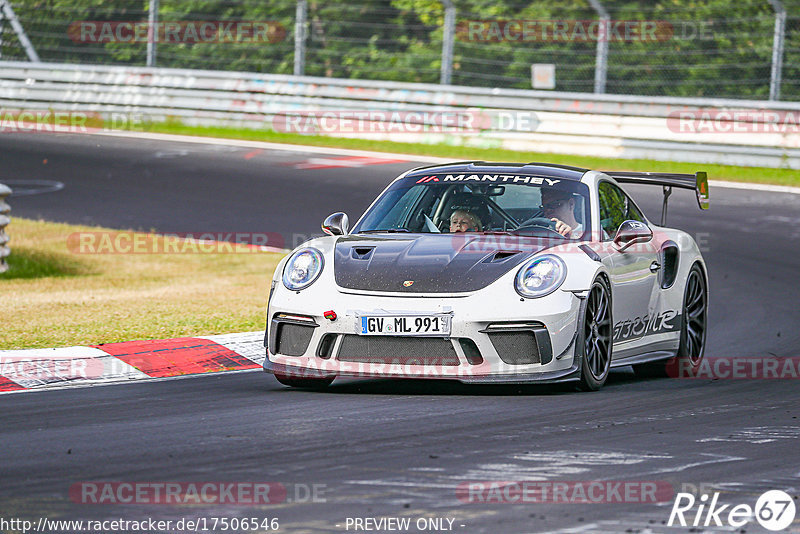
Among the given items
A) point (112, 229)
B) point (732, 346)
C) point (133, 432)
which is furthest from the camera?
point (112, 229)

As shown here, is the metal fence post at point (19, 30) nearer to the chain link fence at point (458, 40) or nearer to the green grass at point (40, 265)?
the chain link fence at point (458, 40)

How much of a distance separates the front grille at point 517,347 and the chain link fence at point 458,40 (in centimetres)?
1339

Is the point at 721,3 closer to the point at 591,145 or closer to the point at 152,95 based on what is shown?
the point at 591,145

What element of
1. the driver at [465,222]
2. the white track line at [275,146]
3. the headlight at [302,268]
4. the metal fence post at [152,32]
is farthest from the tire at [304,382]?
the metal fence post at [152,32]

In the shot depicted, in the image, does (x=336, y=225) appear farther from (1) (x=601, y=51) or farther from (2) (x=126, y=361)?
(1) (x=601, y=51)

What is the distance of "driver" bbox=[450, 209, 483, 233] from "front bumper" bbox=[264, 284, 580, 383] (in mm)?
1185

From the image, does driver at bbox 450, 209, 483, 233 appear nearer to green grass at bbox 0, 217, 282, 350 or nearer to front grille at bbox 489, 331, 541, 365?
front grille at bbox 489, 331, 541, 365

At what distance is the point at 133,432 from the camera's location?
6133mm

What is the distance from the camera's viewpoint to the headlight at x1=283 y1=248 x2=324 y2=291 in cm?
751

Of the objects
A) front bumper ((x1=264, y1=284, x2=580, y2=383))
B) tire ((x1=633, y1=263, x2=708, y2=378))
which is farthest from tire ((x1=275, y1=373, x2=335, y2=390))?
tire ((x1=633, y1=263, x2=708, y2=378))

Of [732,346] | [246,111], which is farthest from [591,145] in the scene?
[732,346]

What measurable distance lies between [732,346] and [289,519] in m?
6.16

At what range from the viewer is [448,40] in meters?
22.2

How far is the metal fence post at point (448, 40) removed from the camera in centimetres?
2208
